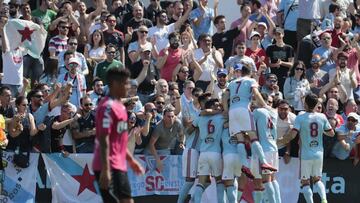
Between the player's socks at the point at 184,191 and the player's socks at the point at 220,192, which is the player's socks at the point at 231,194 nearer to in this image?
the player's socks at the point at 220,192

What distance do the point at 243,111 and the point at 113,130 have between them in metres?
5.80

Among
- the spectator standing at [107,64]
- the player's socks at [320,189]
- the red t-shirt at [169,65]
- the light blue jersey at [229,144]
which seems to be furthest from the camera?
→ the red t-shirt at [169,65]

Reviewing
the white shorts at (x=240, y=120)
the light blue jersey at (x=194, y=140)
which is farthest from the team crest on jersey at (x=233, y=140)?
the light blue jersey at (x=194, y=140)

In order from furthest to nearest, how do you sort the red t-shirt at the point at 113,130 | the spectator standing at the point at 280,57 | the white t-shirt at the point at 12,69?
the spectator standing at the point at 280,57
the white t-shirt at the point at 12,69
the red t-shirt at the point at 113,130

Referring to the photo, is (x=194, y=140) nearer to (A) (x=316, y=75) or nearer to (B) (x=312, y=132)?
(B) (x=312, y=132)

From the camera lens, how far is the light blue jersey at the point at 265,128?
18.5 metres

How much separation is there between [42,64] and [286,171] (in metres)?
5.40

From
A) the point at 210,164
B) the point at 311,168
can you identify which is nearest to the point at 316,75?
the point at 311,168

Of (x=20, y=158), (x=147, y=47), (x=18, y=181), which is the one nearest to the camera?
(x=20, y=158)

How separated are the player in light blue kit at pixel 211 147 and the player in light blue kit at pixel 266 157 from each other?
23.2 inches

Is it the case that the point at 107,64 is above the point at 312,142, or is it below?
above

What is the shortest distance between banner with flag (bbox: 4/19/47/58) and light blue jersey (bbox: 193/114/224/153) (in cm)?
470

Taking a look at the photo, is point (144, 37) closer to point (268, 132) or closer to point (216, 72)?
point (216, 72)

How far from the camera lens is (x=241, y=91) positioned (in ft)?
59.9
